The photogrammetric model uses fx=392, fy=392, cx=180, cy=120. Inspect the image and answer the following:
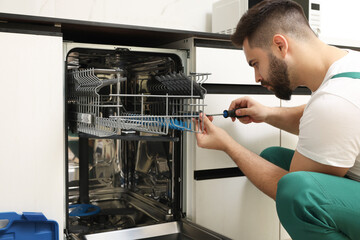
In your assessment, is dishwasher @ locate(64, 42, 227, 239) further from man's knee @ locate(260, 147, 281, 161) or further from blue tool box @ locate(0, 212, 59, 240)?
man's knee @ locate(260, 147, 281, 161)

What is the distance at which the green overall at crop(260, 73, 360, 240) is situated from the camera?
1.06m

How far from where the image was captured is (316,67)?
4.20ft

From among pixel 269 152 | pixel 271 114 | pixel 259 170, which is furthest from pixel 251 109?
pixel 259 170

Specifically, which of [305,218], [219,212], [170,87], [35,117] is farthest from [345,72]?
[35,117]

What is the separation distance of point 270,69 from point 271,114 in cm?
33

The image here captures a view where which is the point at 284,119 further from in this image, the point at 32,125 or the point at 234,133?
the point at 32,125

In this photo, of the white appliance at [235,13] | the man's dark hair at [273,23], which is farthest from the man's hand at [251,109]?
the white appliance at [235,13]

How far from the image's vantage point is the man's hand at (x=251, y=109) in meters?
1.58

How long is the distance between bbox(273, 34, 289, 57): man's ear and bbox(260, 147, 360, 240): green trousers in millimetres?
407

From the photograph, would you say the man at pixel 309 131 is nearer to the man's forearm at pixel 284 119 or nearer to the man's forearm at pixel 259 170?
the man's forearm at pixel 259 170

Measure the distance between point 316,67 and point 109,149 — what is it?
3.55 ft

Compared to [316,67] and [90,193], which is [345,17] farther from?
[90,193]

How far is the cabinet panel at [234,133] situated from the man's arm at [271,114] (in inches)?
1.6

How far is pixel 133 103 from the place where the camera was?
178 cm
